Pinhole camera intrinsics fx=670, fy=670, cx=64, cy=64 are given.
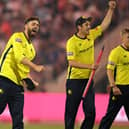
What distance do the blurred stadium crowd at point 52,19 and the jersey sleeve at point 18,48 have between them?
802 cm

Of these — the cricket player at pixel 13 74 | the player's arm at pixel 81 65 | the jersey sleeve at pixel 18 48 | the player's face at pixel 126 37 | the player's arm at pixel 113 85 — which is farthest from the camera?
the player's face at pixel 126 37

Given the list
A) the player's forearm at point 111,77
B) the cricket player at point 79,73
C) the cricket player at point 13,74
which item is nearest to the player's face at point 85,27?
the cricket player at point 79,73

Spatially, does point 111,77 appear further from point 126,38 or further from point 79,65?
point 126,38

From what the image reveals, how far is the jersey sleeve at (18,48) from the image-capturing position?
10.4m

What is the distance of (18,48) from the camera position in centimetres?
1055

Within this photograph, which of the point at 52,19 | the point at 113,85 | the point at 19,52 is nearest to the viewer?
the point at 19,52

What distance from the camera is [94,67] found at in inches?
456

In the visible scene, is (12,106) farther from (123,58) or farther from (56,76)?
(56,76)

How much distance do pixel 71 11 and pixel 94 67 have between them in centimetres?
830

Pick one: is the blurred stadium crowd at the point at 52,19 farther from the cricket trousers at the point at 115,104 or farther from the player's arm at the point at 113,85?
the player's arm at the point at 113,85

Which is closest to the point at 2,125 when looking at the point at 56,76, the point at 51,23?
the point at 56,76

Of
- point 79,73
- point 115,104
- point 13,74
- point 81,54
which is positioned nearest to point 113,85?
point 115,104

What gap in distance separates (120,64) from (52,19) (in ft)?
26.7

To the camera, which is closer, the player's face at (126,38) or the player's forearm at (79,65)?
the player's forearm at (79,65)
